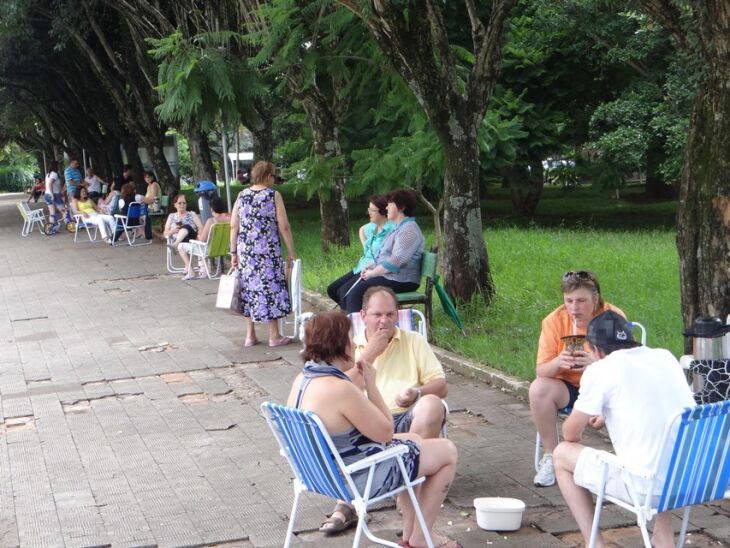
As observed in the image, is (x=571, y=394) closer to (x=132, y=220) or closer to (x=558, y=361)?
(x=558, y=361)

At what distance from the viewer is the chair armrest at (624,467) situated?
14.1 feet

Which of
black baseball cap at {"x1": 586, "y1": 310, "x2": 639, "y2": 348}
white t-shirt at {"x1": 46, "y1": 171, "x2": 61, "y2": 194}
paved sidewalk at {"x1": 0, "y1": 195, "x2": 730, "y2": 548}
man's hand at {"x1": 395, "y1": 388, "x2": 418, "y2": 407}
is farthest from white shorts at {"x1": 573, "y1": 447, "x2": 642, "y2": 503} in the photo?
white t-shirt at {"x1": 46, "y1": 171, "x2": 61, "y2": 194}

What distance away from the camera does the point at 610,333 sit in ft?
14.9

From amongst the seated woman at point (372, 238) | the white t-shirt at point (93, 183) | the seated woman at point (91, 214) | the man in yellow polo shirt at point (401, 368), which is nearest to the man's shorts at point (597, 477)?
the man in yellow polo shirt at point (401, 368)

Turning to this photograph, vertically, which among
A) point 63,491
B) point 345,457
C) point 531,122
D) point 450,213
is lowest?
point 63,491

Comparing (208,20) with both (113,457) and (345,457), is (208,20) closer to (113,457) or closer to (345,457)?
(113,457)

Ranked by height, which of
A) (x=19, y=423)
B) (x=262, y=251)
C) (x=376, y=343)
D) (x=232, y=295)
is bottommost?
(x=19, y=423)

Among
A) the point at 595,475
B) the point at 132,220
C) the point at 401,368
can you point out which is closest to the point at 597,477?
the point at 595,475

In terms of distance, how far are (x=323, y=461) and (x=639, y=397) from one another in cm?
139

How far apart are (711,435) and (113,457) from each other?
13.8 ft

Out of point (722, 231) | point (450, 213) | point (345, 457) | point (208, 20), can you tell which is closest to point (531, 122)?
point (208, 20)

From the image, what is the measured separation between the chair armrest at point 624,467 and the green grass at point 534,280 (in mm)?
3928

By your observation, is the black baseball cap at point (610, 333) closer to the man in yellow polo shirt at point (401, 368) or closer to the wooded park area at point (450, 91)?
the man in yellow polo shirt at point (401, 368)

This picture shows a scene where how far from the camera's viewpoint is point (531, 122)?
22297 mm
